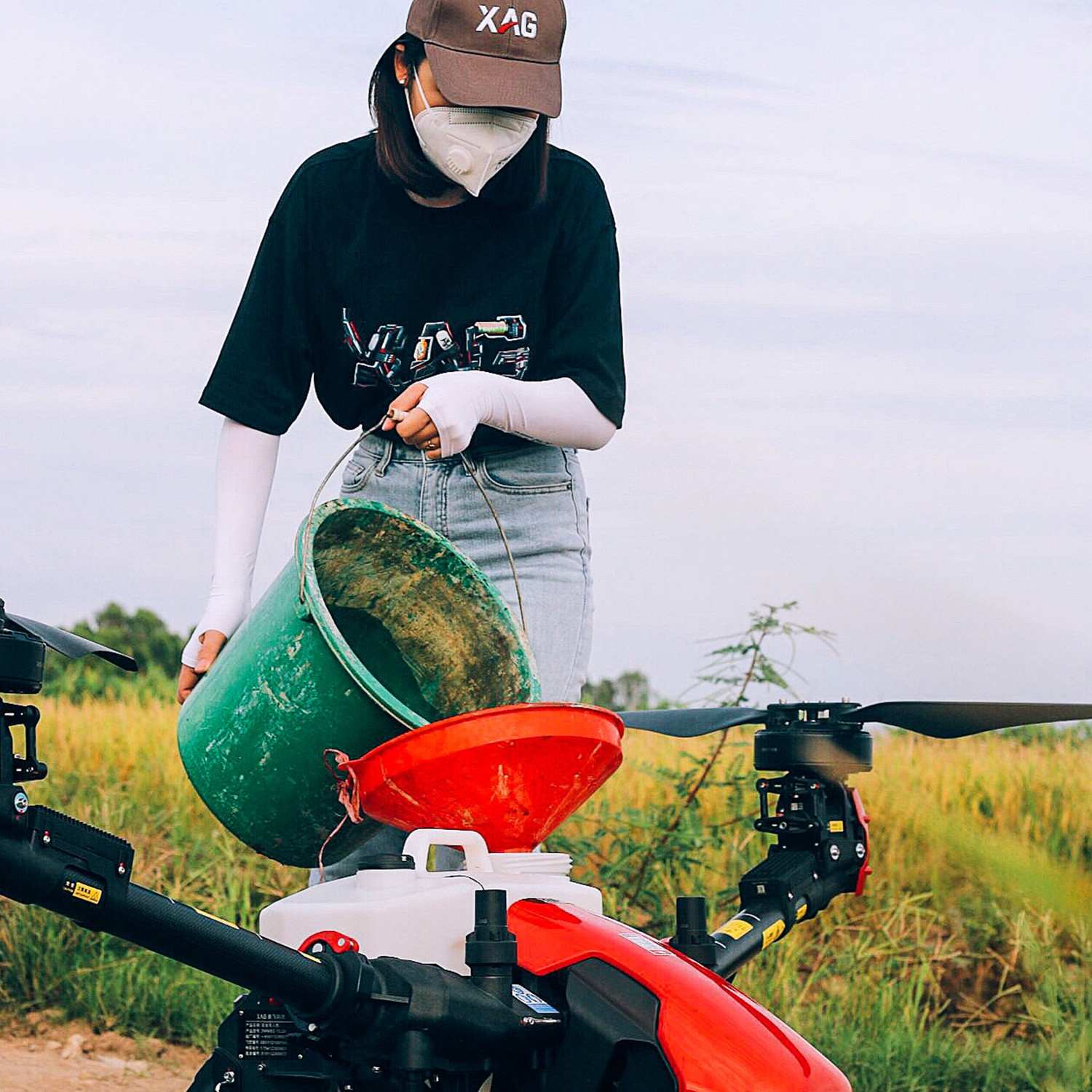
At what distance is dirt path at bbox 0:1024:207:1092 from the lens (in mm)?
4469

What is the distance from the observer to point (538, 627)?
3131mm

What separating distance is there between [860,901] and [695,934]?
288 centimetres

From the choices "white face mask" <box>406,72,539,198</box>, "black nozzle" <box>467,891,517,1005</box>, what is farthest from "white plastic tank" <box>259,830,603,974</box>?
"white face mask" <box>406,72,539,198</box>

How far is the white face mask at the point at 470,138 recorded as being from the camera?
3051mm

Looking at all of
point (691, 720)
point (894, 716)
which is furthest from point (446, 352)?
point (894, 716)

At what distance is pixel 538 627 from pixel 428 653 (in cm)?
22

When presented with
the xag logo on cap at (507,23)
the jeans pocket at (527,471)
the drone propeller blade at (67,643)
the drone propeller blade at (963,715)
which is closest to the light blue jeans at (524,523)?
the jeans pocket at (527,471)

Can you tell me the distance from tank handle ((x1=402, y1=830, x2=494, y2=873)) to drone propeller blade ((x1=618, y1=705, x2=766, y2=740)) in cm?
69

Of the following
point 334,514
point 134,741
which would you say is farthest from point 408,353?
point 134,741

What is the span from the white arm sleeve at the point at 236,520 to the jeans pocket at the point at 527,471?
17.4 inches

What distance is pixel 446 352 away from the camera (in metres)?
3.20

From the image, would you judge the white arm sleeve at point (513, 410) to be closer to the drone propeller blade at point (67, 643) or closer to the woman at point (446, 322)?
the woman at point (446, 322)

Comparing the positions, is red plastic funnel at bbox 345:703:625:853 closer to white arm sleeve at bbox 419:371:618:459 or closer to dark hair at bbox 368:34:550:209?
white arm sleeve at bbox 419:371:618:459

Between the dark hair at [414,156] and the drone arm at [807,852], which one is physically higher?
the dark hair at [414,156]
